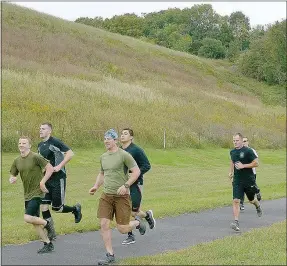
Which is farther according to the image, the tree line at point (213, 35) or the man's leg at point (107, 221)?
the tree line at point (213, 35)

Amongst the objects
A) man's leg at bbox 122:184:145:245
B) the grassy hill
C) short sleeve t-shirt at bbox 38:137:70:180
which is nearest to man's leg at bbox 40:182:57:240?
short sleeve t-shirt at bbox 38:137:70:180

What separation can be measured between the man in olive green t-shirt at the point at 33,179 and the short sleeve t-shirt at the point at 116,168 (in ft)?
3.28

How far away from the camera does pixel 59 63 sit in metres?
50.6

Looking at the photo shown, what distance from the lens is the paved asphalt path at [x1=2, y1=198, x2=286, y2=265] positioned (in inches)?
345

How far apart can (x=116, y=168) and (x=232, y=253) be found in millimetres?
2272

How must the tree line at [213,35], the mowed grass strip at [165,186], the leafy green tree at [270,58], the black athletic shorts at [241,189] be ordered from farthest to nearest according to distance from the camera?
the tree line at [213,35]
the leafy green tree at [270,58]
the mowed grass strip at [165,186]
the black athletic shorts at [241,189]

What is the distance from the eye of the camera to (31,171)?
908cm

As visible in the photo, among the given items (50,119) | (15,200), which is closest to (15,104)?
(50,119)

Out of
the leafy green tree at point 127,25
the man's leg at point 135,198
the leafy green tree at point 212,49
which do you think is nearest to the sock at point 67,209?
the man's leg at point 135,198

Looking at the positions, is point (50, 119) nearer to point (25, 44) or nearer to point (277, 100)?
point (25, 44)

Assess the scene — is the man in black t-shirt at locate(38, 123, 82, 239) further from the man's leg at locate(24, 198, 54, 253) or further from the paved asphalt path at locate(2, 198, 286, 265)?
the man's leg at locate(24, 198, 54, 253)

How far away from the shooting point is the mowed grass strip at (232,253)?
8469mm

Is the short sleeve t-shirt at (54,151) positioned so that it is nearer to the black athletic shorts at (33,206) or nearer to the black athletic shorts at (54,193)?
the black athletic shorts at (54,193)

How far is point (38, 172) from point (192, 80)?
5234 cm
